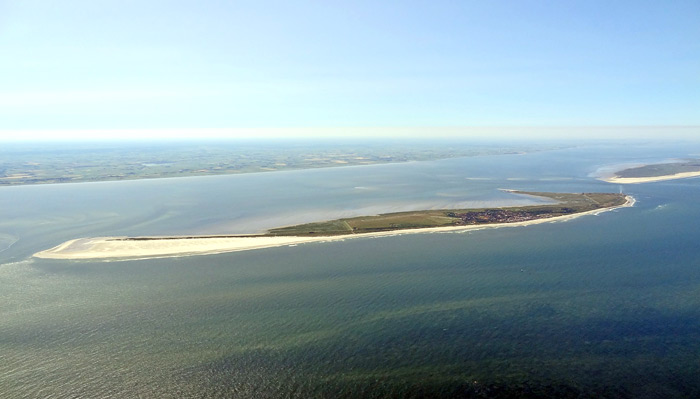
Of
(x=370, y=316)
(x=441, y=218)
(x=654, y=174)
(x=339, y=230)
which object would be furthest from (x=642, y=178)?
(x=370, y=316)

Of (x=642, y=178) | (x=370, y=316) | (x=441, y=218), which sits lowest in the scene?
(x=370, y=316)

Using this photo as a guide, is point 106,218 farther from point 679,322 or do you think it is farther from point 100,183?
point 679,322

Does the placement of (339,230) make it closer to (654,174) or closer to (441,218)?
(441,218)

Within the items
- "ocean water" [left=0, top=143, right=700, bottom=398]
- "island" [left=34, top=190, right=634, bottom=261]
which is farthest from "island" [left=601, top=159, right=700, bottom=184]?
"ocean water" [left=0, top=143, right=700, bottom=398]

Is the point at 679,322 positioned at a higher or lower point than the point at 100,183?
lower

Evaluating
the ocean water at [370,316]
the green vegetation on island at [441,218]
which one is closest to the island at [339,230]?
the green vegetation on island at [441,218]

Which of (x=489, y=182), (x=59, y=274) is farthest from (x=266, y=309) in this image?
(x=489, y=182)

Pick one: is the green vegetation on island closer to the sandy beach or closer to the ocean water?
the ocean water
